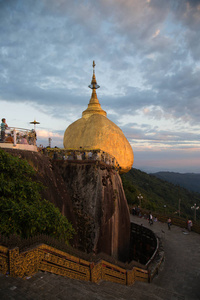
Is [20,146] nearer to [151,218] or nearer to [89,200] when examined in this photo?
[89,200]

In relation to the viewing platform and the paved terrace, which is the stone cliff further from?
the paved terrace

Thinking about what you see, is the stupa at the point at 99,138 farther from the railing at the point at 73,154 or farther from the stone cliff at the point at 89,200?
the stone cliff at the point at 89,200

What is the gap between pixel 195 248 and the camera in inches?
632

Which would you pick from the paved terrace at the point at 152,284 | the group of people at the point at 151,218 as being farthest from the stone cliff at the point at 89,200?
the group of people at the point at 151,218

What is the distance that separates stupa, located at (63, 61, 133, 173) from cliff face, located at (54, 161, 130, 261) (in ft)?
9.59

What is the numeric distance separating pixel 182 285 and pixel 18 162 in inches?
438

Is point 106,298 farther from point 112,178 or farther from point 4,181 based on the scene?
point 112,178

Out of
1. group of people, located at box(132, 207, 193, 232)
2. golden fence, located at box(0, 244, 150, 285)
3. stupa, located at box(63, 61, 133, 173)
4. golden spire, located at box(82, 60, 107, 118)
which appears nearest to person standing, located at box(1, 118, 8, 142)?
stupa, located at box(63, 61, 133, 173)

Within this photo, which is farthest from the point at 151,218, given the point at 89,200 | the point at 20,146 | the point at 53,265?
the point at 53,265

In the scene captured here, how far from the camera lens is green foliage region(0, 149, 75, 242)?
24.0 feet

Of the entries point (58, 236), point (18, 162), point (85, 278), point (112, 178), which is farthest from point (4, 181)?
point (112, 178)

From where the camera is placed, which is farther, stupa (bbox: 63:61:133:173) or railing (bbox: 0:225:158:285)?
stupa (bbox: 63:61:133:173)

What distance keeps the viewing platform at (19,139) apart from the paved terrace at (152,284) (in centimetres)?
798

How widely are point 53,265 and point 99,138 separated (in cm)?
1378
